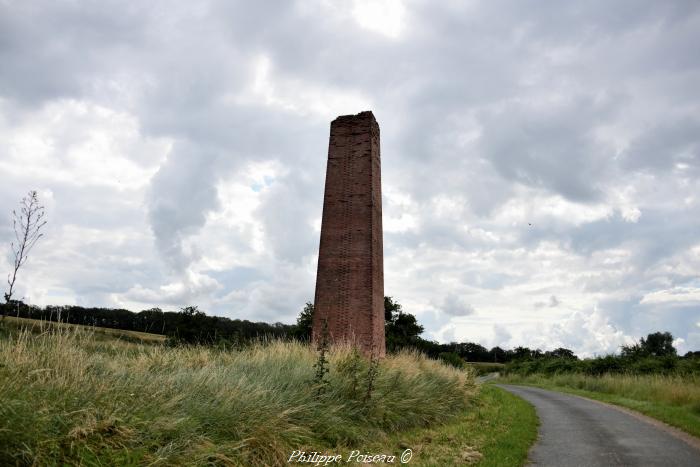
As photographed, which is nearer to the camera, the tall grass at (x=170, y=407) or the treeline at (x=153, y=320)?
the tall grass at (x=170, y=407)

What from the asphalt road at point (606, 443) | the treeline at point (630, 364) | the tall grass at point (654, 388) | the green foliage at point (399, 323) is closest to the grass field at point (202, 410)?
the asphalt road at point (606, 443)

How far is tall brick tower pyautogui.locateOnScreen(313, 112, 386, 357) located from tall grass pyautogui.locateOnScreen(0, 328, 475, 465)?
14.9ft

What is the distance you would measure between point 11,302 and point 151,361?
276cm

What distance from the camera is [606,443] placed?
8.84 m

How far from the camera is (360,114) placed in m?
15.2

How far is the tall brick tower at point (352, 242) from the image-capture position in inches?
540

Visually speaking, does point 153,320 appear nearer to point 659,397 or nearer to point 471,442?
point 471,442

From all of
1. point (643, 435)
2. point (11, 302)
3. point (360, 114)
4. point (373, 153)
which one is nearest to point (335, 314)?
point (373, 153)

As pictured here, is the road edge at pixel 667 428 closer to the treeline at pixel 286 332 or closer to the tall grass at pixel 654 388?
the tall grass at pixel 654 388

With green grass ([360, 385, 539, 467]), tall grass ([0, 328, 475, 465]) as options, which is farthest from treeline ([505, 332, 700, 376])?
tall grass ([0, 328, 475, 465])

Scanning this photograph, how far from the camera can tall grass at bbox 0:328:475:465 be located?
4078 mm

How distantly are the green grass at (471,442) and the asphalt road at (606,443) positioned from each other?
0.34 metres

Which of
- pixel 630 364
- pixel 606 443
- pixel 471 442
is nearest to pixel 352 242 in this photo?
pixel 471 442

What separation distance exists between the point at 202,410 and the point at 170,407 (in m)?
0.35
